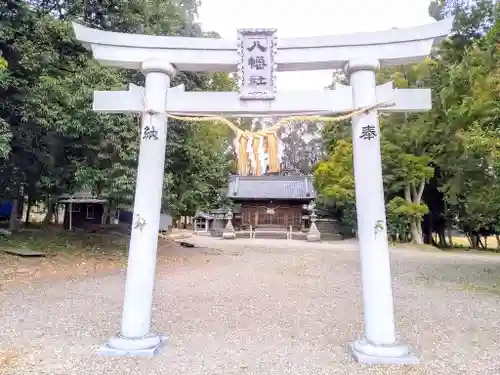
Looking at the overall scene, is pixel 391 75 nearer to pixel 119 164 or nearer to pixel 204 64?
pixel 119 164

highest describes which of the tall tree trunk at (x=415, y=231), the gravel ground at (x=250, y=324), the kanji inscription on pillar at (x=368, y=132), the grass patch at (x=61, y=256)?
the kanji inscription on pillar at (x=368, y=132)

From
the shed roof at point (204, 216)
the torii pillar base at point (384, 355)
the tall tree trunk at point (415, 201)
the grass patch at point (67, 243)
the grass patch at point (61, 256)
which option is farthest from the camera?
the shed roof at point (204, 216)

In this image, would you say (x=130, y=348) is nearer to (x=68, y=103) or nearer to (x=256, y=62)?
(x=256, y=62)

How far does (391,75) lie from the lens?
2053cm

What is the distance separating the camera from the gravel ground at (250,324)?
4.12 m

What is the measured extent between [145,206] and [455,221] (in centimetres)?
2517

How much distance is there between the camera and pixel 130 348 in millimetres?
4301

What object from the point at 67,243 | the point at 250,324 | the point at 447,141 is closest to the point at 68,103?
the point at 67,243

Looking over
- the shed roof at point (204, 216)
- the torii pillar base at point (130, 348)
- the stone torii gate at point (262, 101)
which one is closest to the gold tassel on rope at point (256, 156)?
the stone torii gate at point (262, 101)

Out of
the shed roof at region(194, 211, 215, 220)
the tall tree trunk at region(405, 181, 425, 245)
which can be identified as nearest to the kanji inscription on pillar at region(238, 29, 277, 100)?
the tall tree trunk at region(405, 181, 425, 245)

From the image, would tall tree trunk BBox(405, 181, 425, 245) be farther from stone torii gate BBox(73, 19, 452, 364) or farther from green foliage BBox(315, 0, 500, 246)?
stone torii gate BBox(73, 19, 452, 364)

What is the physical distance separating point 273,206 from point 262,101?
2548cm

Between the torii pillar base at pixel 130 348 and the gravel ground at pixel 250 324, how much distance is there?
98 mm

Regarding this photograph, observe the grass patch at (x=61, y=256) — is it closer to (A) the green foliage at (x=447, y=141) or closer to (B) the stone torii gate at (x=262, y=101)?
(B) the stone torii gate at (x=262, y=101)
